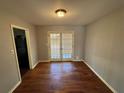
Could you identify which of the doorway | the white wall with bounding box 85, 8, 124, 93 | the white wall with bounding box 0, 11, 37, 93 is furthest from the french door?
the white wall with bounding box 0, 11, 37, 93

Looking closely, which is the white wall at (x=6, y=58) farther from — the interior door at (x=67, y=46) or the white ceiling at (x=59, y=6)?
the interior door at (x=67, y=46)

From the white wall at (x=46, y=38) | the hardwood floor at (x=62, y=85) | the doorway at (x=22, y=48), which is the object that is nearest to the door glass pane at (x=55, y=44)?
the white wall at (x=46, y=38)

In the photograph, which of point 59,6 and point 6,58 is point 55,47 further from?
point 59,6

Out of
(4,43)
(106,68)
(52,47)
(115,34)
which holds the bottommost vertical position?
(106,68)

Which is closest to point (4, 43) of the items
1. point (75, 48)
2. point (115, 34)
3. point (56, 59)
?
point (115, 34)

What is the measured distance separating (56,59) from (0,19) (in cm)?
419

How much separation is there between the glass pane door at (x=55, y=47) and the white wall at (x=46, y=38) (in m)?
0.32

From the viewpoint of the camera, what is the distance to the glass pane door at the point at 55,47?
5879 millimetres

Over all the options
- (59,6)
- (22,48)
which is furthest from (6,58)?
(22,48)

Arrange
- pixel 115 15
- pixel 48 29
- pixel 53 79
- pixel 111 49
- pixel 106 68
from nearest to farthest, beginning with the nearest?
pixel 115 15 < pixel 111 49 < pixel 106 68 < pixel 53 79 < pixel 48 29

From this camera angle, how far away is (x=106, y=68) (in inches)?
121

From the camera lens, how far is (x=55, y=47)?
5.95m

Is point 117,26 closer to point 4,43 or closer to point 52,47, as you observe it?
point 4,43

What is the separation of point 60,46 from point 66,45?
394mm
